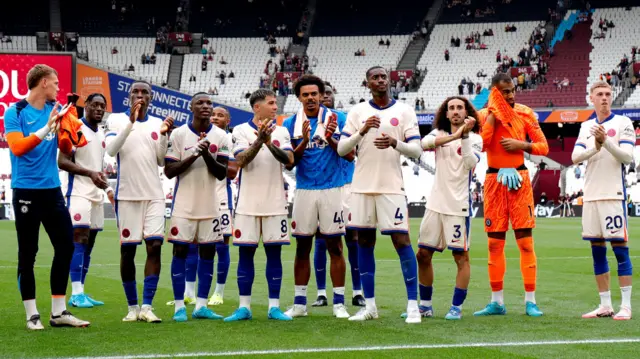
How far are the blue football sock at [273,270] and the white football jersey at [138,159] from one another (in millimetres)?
1307

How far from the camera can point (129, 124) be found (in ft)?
28.1

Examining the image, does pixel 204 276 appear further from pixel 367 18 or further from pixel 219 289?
pixel 367 18

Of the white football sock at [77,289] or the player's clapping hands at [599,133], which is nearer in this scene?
the player's clapping hands at [599,133]

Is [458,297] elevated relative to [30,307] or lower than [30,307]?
lower

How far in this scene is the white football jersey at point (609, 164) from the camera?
29.7ft

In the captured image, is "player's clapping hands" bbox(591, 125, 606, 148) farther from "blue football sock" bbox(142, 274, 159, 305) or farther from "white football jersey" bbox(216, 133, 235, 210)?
"white football jersey" bbox(216, 133, 235, 210)

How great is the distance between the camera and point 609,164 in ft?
29.8

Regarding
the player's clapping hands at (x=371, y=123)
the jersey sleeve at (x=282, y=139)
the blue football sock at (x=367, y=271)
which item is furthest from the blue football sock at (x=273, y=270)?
the player's clapping hands at (x=371, y=123)


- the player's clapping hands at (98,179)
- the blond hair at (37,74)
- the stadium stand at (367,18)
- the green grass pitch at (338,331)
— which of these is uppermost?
the stadium stand at (367,18)

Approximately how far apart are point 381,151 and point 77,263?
4.19 m

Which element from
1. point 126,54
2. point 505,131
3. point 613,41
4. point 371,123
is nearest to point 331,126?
point 371,123

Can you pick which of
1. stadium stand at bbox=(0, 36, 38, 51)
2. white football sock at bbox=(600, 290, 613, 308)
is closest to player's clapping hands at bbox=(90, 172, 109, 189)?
white football sock at bbox=(600, 290, 613, 308)

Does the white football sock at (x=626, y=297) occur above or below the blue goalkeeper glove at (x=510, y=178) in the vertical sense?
below

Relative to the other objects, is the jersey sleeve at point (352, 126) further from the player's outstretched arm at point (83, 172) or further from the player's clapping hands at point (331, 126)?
the player's outstretched arm at point (83, 172)
